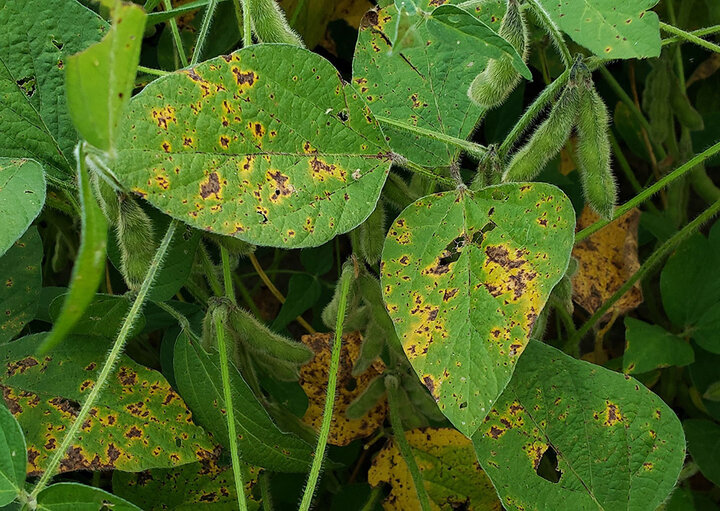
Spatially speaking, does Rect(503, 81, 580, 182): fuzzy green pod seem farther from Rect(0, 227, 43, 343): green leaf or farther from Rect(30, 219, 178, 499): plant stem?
Rect(0, 227, 43, 343): green leaf

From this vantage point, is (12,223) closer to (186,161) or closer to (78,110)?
(186,161)

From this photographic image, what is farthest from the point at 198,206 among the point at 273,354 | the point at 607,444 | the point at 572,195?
the point at 572,195

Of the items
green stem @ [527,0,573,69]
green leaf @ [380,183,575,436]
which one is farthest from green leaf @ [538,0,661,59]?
green leaf @ [380,183,575,436]

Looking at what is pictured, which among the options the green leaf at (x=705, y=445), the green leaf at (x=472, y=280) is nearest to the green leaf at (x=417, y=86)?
the green leaf at (x=472, y=280)

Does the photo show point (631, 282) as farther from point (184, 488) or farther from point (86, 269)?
point (86, 269)

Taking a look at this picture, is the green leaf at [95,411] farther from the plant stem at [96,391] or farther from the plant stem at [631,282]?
the plant stem at [631,282]

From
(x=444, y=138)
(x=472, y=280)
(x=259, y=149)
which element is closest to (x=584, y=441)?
(x=472, y=280)

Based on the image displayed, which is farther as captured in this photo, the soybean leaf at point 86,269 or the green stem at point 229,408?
the green stem at point 229,408
